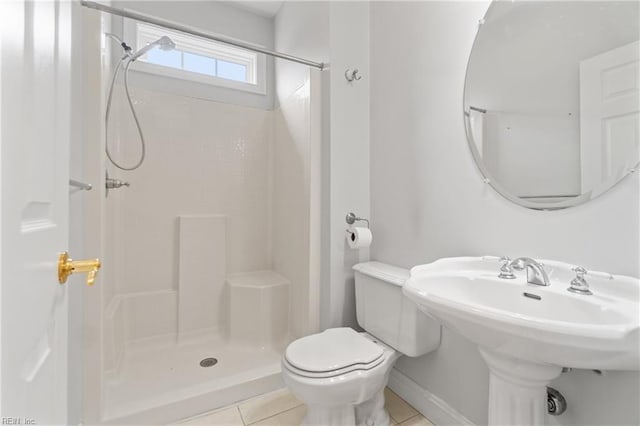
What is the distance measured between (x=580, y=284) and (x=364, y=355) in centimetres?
81

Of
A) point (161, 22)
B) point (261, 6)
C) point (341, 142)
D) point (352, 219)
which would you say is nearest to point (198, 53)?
point (261, 6)

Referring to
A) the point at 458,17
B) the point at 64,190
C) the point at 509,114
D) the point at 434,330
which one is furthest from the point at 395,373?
the point at 458,17

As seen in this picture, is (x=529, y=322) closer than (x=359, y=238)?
Yes

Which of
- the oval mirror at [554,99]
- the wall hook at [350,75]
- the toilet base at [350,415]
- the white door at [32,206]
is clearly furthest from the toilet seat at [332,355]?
the wall hook at [350,75]

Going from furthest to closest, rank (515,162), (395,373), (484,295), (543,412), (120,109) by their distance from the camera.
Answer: (120,109) < (395,373) < (515,162) < (484,295) < (543,412)

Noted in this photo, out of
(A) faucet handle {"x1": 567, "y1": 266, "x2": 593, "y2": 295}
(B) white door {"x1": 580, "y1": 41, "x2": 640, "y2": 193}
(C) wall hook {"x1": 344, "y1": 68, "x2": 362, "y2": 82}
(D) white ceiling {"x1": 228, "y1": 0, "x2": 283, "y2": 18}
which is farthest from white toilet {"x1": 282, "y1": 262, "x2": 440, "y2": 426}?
(D) white ceiling {"x1": 228, "y1": 0, "x2": 283, "y2": 18}

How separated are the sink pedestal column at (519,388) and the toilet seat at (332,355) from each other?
0.48m

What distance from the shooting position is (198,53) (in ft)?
7.70

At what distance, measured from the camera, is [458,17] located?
1.21 metres

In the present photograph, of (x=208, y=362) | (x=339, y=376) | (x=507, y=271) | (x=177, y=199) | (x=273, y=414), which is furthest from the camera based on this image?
(x=177, y=199)

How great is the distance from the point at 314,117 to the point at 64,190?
4.07ft

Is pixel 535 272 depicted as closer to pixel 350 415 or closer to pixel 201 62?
pixel 350 415

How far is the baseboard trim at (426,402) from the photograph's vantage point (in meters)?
1.24

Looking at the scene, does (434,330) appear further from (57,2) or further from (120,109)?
(120,109)
